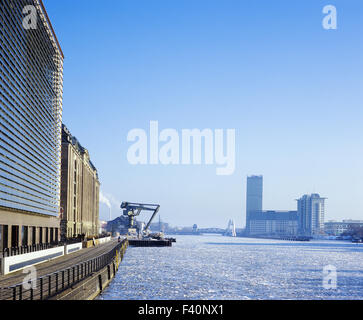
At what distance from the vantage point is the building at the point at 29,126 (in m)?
60.8

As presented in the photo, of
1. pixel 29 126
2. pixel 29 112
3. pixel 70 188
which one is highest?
pixel 29 112

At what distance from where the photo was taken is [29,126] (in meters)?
74.4

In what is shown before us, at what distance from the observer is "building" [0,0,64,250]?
60.8 metres

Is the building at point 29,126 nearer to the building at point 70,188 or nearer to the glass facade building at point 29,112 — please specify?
the glass facade building at point 29,112

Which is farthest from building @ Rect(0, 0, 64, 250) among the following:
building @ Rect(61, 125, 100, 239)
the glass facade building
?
building @ Rect(61, 125, 100, 239)

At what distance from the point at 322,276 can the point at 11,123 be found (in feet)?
154

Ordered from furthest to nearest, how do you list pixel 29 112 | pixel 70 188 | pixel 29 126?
pixel 70 188 < pixel 29 126 < pixel 29 112

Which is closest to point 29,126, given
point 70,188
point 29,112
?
point 29,112

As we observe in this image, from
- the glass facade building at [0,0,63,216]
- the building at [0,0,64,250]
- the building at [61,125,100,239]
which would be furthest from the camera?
the building at [61,125,100,239]

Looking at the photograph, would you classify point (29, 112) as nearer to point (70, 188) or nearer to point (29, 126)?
point (29, 126)

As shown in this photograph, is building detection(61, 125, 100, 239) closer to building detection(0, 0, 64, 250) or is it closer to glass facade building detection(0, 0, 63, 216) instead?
building detection(0, 0, 64, 250)

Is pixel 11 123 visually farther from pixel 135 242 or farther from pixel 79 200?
pixel 135 242
